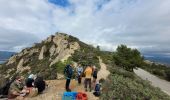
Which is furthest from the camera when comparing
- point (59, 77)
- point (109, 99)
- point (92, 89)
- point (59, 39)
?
point (59, 39)

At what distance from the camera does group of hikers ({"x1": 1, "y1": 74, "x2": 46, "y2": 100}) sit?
23980mm

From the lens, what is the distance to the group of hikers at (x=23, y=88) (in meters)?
24.0

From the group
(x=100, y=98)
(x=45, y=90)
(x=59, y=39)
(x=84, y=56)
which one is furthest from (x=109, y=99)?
(x=59, y=39)

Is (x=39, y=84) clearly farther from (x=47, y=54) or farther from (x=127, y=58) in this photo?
(x=127, y=58)

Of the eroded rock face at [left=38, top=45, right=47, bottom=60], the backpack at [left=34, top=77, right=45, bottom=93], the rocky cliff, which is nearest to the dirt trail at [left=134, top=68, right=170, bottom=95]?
the rocky cliff

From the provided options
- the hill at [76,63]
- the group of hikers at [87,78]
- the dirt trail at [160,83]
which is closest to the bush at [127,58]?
the hill at [76,63]

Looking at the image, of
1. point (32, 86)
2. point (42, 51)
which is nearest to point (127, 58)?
point (42, 51)

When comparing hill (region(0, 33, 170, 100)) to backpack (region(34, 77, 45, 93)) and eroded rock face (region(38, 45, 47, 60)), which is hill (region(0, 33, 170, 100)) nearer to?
eroded rock face (region(38, 45, 47, 60))

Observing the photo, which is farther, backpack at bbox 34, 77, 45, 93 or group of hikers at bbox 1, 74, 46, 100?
backpack at bbox 34, 77, 45, 93

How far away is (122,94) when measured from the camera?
82.8ft

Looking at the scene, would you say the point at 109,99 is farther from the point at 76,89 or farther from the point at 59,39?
the point at 59,39

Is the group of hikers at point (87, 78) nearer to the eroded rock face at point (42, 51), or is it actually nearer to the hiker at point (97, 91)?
the hiker at point (97, 91)

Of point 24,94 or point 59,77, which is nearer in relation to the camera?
point 24,94

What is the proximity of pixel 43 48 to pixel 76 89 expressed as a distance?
3385 cm
